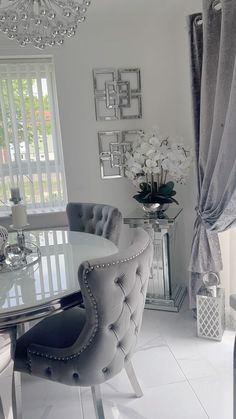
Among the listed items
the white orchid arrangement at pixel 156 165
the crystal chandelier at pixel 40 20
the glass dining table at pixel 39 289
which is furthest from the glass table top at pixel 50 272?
the crystal chandelier at pixel 40 20

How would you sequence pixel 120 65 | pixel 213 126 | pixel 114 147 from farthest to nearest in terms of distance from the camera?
pixel 114 147, pixel 120 65, pixel 213 126

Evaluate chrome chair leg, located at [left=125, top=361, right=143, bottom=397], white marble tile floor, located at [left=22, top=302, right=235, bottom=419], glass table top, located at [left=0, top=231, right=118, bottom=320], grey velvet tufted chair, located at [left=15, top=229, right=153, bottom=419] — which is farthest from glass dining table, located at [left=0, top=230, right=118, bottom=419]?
chrome chair leg, located at [left=125, top=361, right=143, bottom=397]

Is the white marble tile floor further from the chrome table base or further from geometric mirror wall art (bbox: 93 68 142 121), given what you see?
geometric mirror wall art (bbox: 93 68 142 121)

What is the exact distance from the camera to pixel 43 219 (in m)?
3.16

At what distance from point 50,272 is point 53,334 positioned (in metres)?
0.29

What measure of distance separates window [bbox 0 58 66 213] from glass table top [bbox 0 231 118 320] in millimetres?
906

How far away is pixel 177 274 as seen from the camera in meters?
3.15

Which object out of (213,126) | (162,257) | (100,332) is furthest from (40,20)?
(162,257)

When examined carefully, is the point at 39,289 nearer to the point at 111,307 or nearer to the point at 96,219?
the point at 111,307

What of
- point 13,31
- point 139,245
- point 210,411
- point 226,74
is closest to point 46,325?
point 139,245

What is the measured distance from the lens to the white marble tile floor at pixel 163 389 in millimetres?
1838

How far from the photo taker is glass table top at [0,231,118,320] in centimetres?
150

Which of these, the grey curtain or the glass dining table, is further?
the grey curtain

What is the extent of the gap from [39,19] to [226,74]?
100 cm
